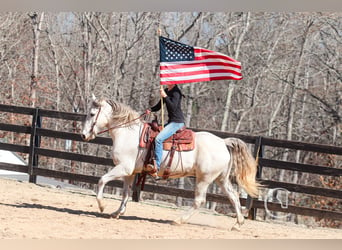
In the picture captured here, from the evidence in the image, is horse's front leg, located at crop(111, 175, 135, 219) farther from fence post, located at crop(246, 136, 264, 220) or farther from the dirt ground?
fence post, located at crop(246, 136, 264, 220)

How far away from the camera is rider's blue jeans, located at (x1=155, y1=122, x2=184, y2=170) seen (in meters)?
8.02

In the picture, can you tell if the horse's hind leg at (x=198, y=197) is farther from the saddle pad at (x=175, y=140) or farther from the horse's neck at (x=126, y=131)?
the horse's neck at (x=126, y=131)

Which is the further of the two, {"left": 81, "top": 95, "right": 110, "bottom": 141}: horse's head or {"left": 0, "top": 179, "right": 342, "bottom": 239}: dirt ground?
{"left": 81, "top": 95, "right": 110, "bottom": 141}: horse's head

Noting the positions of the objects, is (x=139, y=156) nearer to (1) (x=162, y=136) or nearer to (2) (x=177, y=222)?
(1) (x=162, y=136)

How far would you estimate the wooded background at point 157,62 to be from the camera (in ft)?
66.1

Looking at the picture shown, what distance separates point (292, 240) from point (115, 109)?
2887mm

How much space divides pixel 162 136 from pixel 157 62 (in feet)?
42.4

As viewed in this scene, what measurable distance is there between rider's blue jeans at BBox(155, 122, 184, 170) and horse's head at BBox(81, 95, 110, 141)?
802 mm

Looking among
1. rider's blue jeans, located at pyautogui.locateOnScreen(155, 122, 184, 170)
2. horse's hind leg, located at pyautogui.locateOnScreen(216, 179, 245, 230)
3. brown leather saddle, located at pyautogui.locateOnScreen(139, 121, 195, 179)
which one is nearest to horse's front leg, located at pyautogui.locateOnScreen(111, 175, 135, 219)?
brown leather saddle, located at pyautogui.locateOnScreen(139, 121, 195, 179)

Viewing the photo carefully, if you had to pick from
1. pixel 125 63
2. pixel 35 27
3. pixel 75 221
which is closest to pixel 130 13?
pixel 125 63

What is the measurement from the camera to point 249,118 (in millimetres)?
24391

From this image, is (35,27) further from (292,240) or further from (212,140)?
(292,240)

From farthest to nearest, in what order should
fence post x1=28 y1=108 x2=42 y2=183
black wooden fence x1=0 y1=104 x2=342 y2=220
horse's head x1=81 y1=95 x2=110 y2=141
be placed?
fence post x1=28 y1=108 x2=42 y2=183
black wooden fence x1=0 y1=104 x2=342 y2=220
horse's head x1=81 y1=95 x2=110 y2=141

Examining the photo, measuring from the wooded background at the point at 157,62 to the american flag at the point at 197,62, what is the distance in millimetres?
10625
